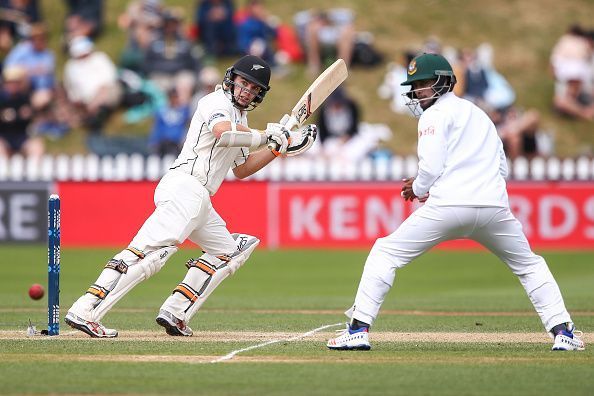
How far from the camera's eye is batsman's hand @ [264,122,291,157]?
903cm

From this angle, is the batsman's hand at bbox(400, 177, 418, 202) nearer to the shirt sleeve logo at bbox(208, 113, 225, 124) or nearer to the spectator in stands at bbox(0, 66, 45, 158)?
the shirt sleeve logo at bbox(208, 113, 225, 124)

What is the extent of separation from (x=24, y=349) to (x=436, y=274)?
9.14 meters

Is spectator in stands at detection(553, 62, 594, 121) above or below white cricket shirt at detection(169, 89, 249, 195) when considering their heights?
above

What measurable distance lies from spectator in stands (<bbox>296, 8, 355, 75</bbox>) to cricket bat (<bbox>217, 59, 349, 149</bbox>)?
1415 cm

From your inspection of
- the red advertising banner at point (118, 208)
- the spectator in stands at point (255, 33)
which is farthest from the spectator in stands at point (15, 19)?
the red advertising banner at point (118, 208)

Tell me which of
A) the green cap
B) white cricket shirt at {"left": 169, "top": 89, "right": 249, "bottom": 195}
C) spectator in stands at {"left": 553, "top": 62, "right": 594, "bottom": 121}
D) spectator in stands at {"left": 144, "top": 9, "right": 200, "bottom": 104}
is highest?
spectator in stands at {"left": 144, "top": 9, "right": 200, "bottom": 104}

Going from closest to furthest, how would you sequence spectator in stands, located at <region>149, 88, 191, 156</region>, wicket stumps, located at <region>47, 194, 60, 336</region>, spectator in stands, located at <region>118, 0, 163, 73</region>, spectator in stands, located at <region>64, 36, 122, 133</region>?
wicket stumps, located at <region>47, 194, 60, 336</region>
spectator in stands, located at <region>149, 88, 191, 156</region>
spectator in stands, located at <region>64, 36, 122, 133</region>
spectator in stands, located at <region>118, 0, 163, 73</region>

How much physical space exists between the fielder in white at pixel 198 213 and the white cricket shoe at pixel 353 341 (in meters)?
1.40

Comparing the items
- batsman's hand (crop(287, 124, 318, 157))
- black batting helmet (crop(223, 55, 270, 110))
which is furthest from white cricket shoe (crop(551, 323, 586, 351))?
black batting helmet (crop(223, 55, 270, 110))

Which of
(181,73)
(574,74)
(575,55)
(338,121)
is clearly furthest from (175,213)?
(575,55)

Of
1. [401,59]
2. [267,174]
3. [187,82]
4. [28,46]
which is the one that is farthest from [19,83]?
[401,59]

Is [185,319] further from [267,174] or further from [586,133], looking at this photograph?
[586,133]

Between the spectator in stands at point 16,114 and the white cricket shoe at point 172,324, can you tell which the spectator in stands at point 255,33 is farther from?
the white cricket shoe at point 172,324

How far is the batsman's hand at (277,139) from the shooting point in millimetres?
9031
